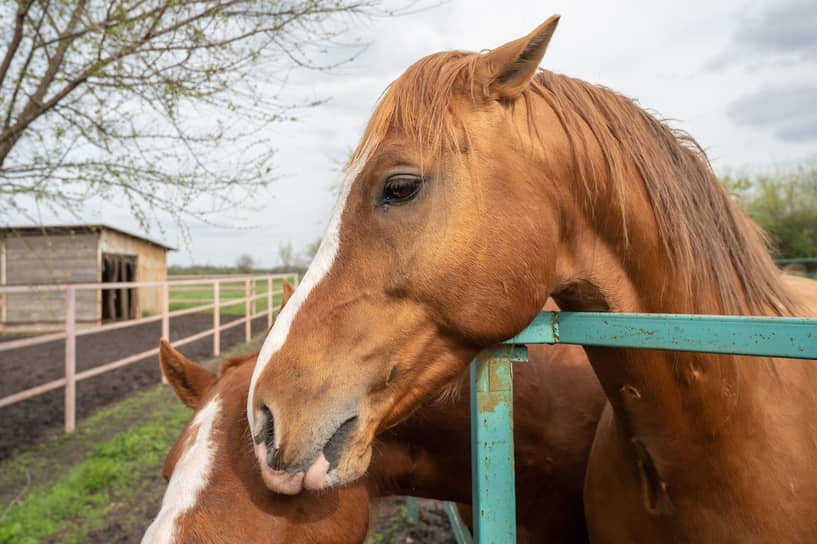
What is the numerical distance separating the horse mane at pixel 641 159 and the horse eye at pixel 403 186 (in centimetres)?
9

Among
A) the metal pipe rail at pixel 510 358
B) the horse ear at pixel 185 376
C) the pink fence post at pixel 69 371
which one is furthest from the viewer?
the pink fence post at pixel 69 371

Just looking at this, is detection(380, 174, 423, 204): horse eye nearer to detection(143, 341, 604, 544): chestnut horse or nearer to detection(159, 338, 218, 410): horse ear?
detection(143, 341, 604, 544): chestnut horse

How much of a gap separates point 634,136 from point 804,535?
1150 mm

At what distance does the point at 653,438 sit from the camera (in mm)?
1307

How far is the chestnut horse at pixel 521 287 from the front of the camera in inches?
44.3

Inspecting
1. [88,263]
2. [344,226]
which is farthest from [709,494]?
[88,263]

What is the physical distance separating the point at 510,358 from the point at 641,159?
69 cm

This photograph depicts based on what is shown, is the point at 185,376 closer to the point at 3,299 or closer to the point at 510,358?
the point at 510,358

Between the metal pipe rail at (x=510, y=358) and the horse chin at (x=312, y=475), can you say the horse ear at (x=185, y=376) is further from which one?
the metal pipe rail at (x=510, y=358)

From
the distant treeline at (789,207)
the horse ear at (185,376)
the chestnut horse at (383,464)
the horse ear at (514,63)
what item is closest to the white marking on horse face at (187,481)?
the chestnut horse at (383,464)

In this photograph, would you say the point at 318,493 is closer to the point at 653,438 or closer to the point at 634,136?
the point at 653,438

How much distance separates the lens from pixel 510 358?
1.26 metres

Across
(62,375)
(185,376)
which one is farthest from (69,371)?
(185,376)

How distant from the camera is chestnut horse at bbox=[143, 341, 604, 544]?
4.27ft
